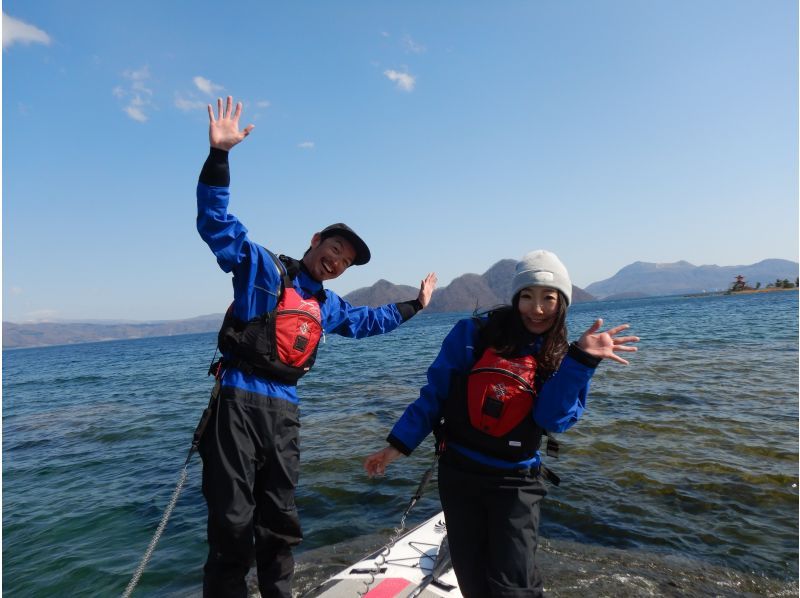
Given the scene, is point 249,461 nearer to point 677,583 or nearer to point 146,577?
point 146,577

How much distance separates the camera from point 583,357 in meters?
2.81

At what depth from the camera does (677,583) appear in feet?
16.4

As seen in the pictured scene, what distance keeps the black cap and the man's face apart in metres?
0.03

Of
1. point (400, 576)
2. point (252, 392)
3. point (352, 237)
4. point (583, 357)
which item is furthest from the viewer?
point (400, 576)

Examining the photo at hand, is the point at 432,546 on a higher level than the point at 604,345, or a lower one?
lower

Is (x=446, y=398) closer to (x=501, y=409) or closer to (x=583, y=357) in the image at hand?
(x=501, y=409)

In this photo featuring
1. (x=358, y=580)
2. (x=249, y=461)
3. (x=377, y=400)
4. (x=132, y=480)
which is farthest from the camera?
(x=377, y=400)

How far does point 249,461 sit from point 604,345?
2.80 m

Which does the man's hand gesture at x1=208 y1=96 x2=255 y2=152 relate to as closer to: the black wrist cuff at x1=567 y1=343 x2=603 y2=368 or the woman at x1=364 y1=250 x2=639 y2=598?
the woman at x1=364 y1=250 x2=639 y2=598

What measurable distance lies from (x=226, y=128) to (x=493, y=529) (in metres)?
3.51

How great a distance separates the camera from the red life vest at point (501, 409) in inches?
124

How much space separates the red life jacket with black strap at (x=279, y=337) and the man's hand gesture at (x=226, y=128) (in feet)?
3.14

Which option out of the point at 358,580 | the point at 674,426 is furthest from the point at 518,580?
the point at 674,426

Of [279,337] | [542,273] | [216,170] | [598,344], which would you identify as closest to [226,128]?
[216,170]
